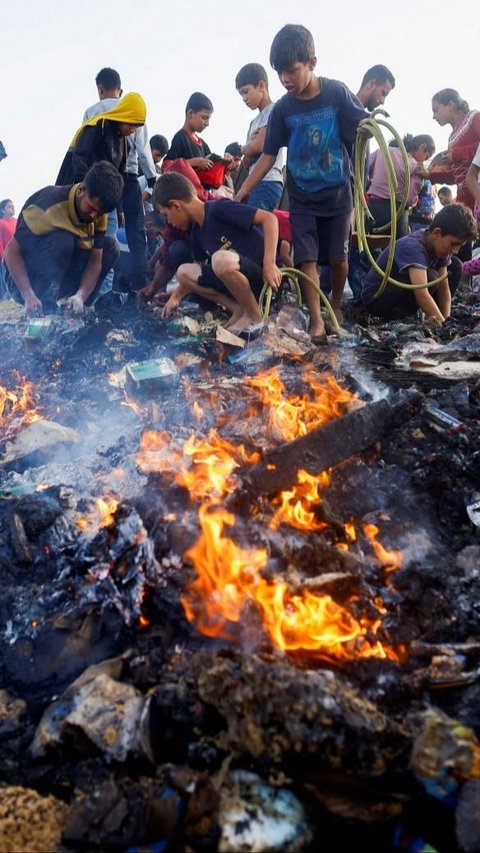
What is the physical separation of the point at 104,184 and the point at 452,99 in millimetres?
4553

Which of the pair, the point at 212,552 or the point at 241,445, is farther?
the point at 241,445

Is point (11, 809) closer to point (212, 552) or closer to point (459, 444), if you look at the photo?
point (212, 552)

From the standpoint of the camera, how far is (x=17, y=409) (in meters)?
4.76

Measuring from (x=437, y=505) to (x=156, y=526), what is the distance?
5.44 feet

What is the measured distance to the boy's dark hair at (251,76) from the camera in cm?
648

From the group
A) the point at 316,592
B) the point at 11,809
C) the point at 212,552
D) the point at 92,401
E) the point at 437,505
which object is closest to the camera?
the point at 11,809

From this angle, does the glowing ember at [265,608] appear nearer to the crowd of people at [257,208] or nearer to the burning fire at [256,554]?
the burning fire at [256,554]

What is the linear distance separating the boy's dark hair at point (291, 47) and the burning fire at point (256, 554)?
339 cm

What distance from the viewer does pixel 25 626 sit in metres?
2.52

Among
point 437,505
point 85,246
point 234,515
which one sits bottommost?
point 437,505

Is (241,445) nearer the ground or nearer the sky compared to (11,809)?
nearer the sky

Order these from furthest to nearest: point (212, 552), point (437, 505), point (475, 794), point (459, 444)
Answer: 1. point (459, 444)
2. point (437, 505)
3. point (212, 552)
4. point (475, 794)

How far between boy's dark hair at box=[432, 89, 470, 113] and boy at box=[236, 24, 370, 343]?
84.2 inches

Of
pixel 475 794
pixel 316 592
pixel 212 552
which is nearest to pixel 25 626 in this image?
pixel 212 552
